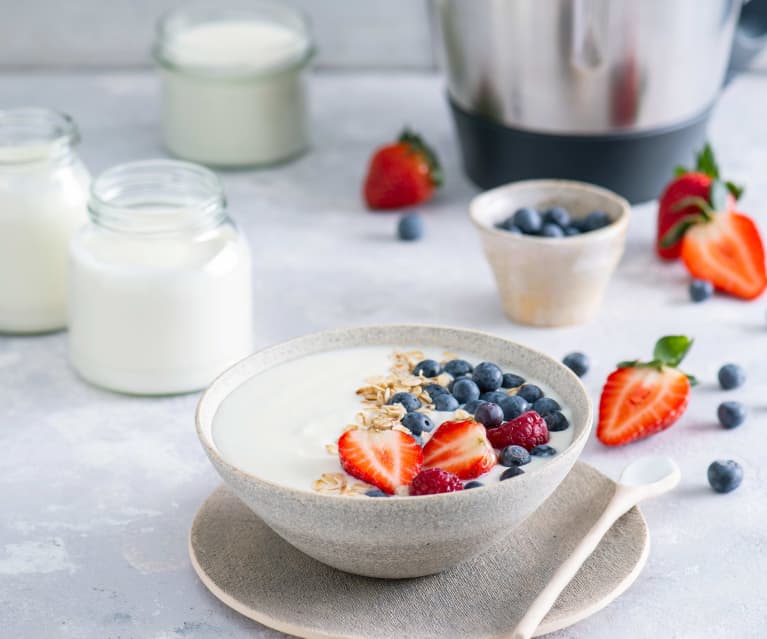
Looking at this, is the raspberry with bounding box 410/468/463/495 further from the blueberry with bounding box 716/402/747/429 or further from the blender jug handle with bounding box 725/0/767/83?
the blender jug handle with bounding box 725/0/767/83

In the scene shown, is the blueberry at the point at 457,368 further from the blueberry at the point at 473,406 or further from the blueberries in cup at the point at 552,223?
the blueberries in cup at the point at 552,223

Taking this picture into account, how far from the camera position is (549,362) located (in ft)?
3.65

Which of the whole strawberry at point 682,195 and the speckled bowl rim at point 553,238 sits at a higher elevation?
the speckled bowl rim at point 553,238

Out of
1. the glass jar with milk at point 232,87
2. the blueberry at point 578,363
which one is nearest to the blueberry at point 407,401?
the blueberry at point 578,363

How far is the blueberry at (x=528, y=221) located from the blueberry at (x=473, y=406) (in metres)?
0.49

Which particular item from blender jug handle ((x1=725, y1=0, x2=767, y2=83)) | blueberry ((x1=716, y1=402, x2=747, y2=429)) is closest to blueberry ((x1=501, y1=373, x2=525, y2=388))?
blueberry ((x1=716, y1=402, x2=747, y2=429))

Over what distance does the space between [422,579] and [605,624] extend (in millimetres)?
145

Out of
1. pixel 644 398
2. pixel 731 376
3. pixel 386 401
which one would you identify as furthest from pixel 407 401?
pixel 731 376

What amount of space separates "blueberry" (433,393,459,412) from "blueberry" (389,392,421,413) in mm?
15

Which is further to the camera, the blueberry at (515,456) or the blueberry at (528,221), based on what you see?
the blueberry at (528,221)

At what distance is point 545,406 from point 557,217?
1.74 feet

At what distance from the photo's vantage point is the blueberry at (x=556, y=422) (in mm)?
1040

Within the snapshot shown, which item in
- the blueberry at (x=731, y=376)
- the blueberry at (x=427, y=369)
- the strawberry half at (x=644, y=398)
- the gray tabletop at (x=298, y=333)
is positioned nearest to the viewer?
the gray tabletop at (x=298, y=333)

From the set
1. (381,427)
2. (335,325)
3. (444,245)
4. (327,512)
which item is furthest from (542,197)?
(327,512)
